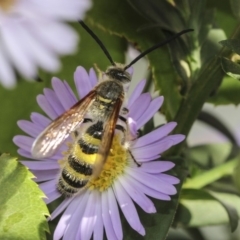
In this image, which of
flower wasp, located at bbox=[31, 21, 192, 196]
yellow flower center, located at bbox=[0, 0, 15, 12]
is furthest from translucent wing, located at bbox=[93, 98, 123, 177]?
yellow flower center, located at bbox=[0, 0, 15, 12]

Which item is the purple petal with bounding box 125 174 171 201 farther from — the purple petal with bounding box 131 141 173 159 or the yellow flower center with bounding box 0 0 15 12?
the yellow flower center with bounding box 0 0 15 12

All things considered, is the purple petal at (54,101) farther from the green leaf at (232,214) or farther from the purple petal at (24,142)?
the green leaf at (232,214)

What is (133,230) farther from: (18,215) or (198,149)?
(198,149)

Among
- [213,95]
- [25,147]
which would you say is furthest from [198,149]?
[25,147]

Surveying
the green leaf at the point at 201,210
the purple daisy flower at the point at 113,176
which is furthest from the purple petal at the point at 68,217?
the green leaf at the point at 201,210

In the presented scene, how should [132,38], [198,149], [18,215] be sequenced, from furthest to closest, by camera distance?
1. [198,149]
2. [132,38]
3. [18,215]
